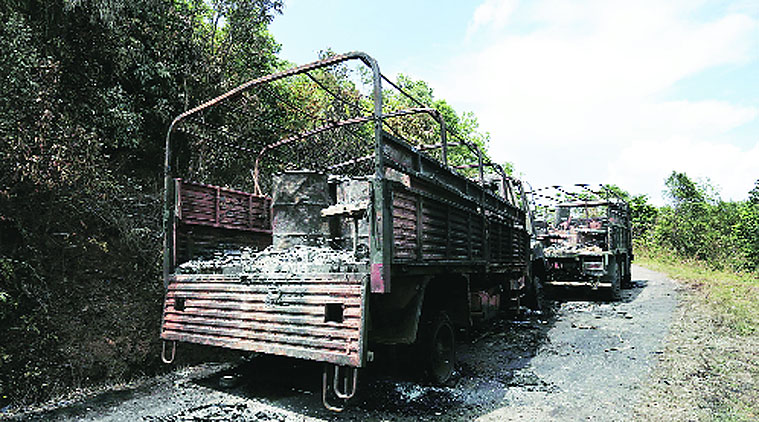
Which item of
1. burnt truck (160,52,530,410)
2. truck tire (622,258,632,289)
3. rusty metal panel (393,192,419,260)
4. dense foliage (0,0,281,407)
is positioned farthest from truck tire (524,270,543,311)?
dense foliage (0,0,281,407)

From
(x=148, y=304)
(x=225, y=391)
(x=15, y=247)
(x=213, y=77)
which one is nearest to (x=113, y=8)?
(x=213, y=77)

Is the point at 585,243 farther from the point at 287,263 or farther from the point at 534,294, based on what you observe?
the point at 287,263

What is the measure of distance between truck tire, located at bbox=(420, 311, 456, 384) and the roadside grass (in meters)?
1.71

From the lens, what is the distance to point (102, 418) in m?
3.64

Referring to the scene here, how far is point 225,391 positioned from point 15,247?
13.6 feet

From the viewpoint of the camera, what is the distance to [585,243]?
1141 cm

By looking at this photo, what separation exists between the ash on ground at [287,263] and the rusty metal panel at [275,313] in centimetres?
6

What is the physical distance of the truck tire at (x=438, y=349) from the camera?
4.36 metres

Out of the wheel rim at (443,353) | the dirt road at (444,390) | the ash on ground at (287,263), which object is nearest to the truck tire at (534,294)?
the dirt road at (444,390)

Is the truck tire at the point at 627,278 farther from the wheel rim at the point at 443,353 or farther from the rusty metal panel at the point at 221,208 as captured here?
the rusty metal panel at the point at 221,208

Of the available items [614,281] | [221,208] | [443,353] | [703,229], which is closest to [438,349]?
[443,353]

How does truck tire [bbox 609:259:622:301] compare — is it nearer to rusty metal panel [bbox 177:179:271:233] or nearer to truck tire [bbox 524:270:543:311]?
truck tire [bbox 524:270:543:311]

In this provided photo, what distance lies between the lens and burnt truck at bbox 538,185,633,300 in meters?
10.2

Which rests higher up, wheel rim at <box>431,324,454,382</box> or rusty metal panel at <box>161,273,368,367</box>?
rusty metal panel at <box>161,273,368,367</box>
